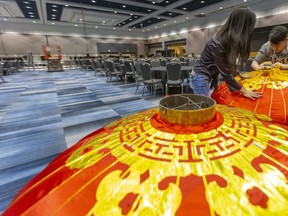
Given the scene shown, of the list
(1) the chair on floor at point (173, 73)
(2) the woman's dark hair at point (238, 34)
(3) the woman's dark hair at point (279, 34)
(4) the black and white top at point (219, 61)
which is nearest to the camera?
(2) the woman's dark hair at point (238, 34)

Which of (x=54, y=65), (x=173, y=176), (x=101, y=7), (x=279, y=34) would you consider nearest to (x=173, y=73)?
(x=279, y=34)

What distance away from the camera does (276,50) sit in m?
1.74

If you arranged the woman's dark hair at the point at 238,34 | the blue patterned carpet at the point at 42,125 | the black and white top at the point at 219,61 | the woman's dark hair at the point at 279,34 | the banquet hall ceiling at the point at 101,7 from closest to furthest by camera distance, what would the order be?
1. the woman's dark hair at the point at 238,34
2. the black and white top at the point at 219,61
3. the woman's dark hair at the point at 279,34
4. the blue patterned carpet at the point at 42,125
5. the banquet hall ceiling at the point at 101,7

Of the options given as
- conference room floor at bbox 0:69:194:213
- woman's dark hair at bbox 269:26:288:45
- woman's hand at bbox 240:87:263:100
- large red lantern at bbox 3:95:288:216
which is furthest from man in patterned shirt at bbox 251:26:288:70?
conference room floor at bbox 0:69:194:213

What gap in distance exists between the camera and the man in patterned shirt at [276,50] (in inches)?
61.2

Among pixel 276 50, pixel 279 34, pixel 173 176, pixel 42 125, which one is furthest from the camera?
pixel 42 125

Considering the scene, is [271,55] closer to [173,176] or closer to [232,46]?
[232,46]

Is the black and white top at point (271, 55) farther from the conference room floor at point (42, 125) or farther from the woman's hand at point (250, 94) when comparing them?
the conference room floor at point (42, 125)

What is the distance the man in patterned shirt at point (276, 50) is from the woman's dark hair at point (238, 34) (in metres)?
0.55

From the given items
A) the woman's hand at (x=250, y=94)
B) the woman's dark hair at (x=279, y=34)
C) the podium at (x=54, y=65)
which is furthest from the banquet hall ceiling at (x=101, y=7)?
the woman's hand at (x=250, y=94)

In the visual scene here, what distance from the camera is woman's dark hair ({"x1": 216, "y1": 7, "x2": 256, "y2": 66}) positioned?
110 cm

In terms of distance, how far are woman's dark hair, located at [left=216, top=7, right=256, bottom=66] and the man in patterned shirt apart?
1.82ft

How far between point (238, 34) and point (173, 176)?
3.52ft

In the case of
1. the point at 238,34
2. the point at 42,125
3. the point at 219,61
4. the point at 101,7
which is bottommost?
the point at 42,125
